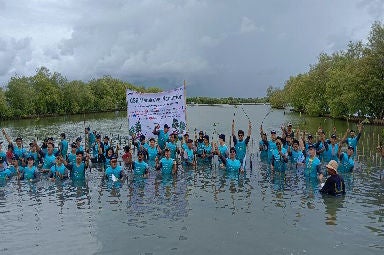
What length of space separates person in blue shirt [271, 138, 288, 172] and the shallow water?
3.80 feet

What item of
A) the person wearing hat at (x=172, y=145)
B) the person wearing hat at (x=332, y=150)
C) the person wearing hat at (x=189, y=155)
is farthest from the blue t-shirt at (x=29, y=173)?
the person wearing hat at (x=332, y=150)

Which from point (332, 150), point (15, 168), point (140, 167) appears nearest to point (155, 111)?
point (140, 167)

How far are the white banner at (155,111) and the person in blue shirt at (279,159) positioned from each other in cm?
707

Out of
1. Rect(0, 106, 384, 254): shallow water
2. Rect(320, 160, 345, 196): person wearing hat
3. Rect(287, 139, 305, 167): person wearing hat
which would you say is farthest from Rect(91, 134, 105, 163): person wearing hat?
Rect(320, 160, 345, 196): person wearing hat

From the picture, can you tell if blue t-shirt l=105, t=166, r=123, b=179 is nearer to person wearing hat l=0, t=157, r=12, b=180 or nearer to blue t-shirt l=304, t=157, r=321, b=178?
person wearing hat l=0, t=157, r=12, b=180

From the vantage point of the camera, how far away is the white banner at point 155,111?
2803 cm

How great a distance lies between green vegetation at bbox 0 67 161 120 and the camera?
103m

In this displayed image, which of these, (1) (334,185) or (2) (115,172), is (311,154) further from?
(2) (115,172)

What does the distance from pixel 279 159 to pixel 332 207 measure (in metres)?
7.46

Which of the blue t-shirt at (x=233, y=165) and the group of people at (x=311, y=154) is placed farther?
the blue t-shirt at (x=233, y=165)

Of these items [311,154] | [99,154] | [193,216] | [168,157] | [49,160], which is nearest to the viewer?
[193,216]

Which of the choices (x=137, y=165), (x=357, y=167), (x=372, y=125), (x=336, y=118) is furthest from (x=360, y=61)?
(x=137, y=165)

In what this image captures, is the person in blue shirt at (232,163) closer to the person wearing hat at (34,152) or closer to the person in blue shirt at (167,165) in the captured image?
the person in blue shirt at (167,165)

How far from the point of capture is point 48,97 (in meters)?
115
